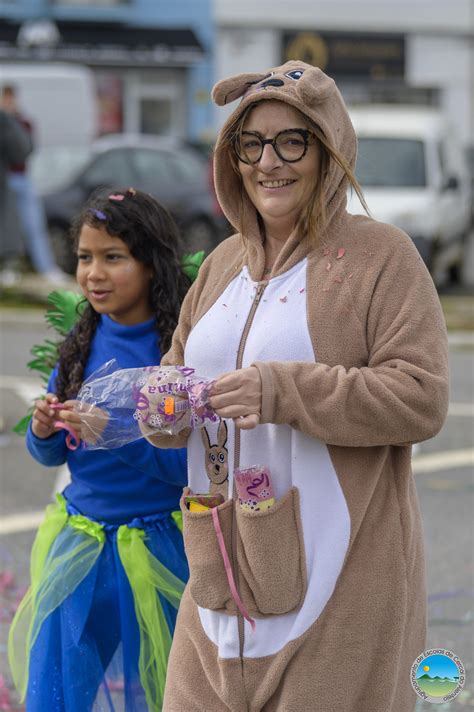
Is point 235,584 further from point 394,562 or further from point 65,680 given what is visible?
point 65,680

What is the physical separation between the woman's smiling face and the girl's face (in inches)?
28.7

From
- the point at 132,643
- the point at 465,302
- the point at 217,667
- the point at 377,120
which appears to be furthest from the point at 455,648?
the point at 377,120

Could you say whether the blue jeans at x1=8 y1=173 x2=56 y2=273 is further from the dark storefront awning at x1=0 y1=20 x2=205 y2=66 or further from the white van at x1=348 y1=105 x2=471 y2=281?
the dark storefront awning at x1=0 y1=20 x2=205 y2=66

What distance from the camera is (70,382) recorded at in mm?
3354

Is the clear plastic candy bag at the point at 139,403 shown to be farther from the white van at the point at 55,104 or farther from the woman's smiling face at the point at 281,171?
the white van at the point at 55,104

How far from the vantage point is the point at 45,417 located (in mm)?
3162

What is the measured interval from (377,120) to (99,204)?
12.3m

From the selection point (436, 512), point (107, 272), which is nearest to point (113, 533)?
point (107, 272)

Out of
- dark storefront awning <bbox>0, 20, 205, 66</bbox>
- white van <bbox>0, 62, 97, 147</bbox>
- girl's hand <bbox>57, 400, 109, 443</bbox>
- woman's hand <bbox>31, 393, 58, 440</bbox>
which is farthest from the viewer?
dark storefront awning <bbox>0, 20, 205, 66</bbox>

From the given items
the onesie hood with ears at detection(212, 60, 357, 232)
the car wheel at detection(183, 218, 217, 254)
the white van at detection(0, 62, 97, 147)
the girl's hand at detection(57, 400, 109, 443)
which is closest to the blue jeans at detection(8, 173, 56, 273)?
the car wheel at detection(183, 218, 217, 254)

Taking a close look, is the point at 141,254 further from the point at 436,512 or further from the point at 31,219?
the point at 31,219

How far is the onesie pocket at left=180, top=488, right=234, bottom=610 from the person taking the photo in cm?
259

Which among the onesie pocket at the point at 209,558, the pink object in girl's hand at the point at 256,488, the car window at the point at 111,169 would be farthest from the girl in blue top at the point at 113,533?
the car window at the point at 111,169

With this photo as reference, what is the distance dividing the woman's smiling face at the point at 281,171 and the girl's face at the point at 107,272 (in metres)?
0.73
